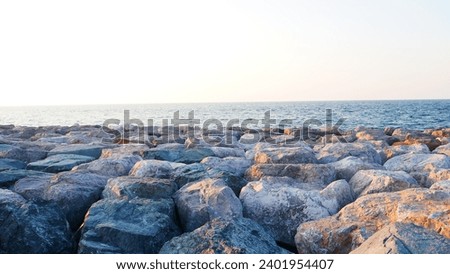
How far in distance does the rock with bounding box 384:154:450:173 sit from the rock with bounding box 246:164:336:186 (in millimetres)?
984

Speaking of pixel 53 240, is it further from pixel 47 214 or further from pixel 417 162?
pixel 417 162

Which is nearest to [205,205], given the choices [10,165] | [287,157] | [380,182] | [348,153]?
[380,182]

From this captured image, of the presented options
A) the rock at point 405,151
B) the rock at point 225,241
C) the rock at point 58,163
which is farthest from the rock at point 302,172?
the rock at point 58,163

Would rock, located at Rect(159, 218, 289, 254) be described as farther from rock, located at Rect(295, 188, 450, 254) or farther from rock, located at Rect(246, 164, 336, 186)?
rock, located at Rect(246, 164, 336, 186)

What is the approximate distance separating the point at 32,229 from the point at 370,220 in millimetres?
2321

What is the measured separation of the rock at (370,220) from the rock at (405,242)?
0.33 m

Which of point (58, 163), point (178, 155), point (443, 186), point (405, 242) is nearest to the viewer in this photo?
point (405, 242)

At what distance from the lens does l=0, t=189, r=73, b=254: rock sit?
278cm

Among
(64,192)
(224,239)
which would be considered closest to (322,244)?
(224,239)

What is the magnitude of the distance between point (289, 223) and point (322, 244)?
50cm

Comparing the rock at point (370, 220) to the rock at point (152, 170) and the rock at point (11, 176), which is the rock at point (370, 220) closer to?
the rock at point (152, 170)

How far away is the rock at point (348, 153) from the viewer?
5203mm

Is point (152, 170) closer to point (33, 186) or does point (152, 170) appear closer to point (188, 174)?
point (188, 174)

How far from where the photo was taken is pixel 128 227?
9.55ft
